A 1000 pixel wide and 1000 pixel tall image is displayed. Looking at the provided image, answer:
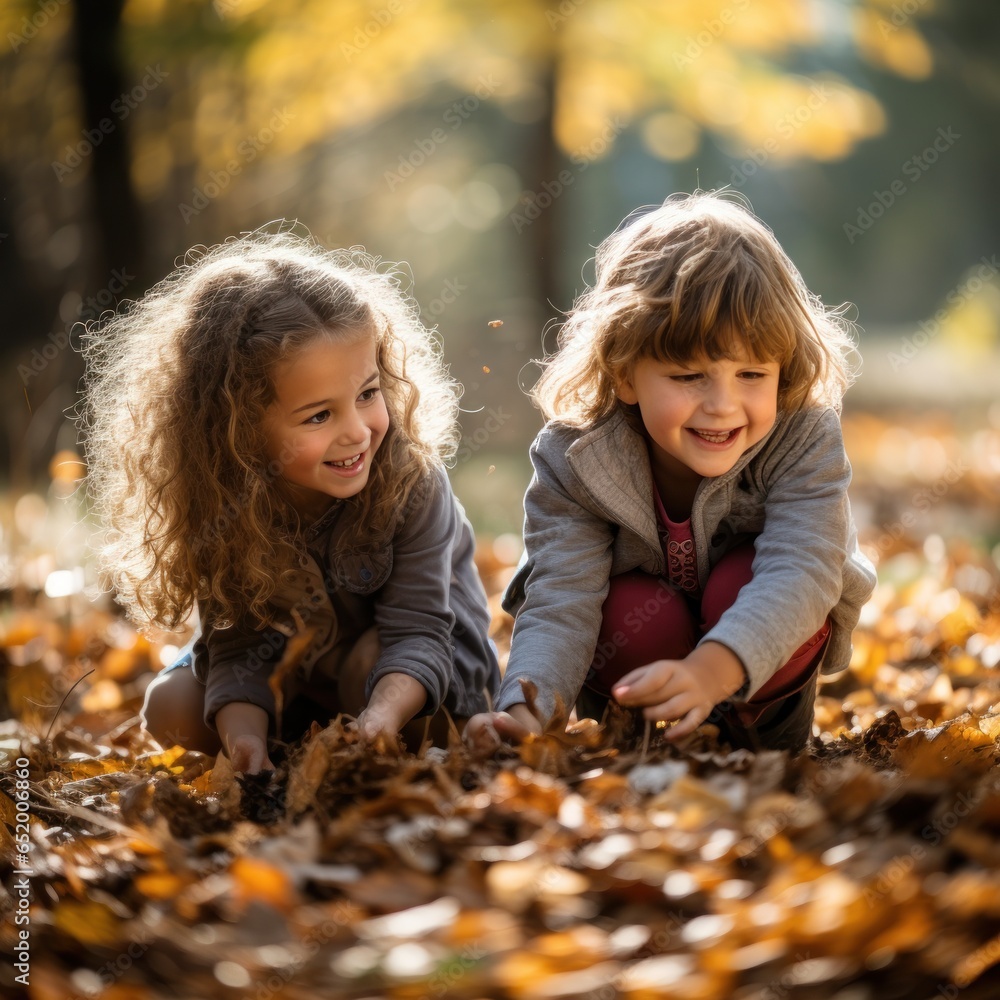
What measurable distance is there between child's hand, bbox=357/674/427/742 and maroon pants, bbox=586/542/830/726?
0.41 meters

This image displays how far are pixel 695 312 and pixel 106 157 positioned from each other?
521 cm

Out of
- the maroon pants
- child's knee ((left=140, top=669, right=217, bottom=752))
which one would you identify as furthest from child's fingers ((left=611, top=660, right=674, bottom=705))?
child's knee ((left=140, top=669, right=217, bottom=752))

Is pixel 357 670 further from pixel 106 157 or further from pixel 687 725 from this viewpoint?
pixel 106 157

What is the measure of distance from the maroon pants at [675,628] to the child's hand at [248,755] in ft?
2.45

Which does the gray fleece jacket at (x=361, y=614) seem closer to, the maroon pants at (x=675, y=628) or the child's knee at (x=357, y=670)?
the child's knee at (x=357, y=670)

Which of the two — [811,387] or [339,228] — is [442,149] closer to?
[339,228]

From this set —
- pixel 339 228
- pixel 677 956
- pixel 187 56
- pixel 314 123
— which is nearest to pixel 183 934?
pixel 677 956

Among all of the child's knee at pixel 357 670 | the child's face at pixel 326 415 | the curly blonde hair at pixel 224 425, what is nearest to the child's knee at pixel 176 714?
the curly blonde hair at pixel 224 425

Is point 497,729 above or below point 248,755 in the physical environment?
below

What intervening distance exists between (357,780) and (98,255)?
17.9 ft

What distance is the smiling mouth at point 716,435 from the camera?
7.07ft

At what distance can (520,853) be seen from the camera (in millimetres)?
1393

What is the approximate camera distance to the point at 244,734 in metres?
2.28

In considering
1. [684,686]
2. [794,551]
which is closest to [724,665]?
[684,686]
